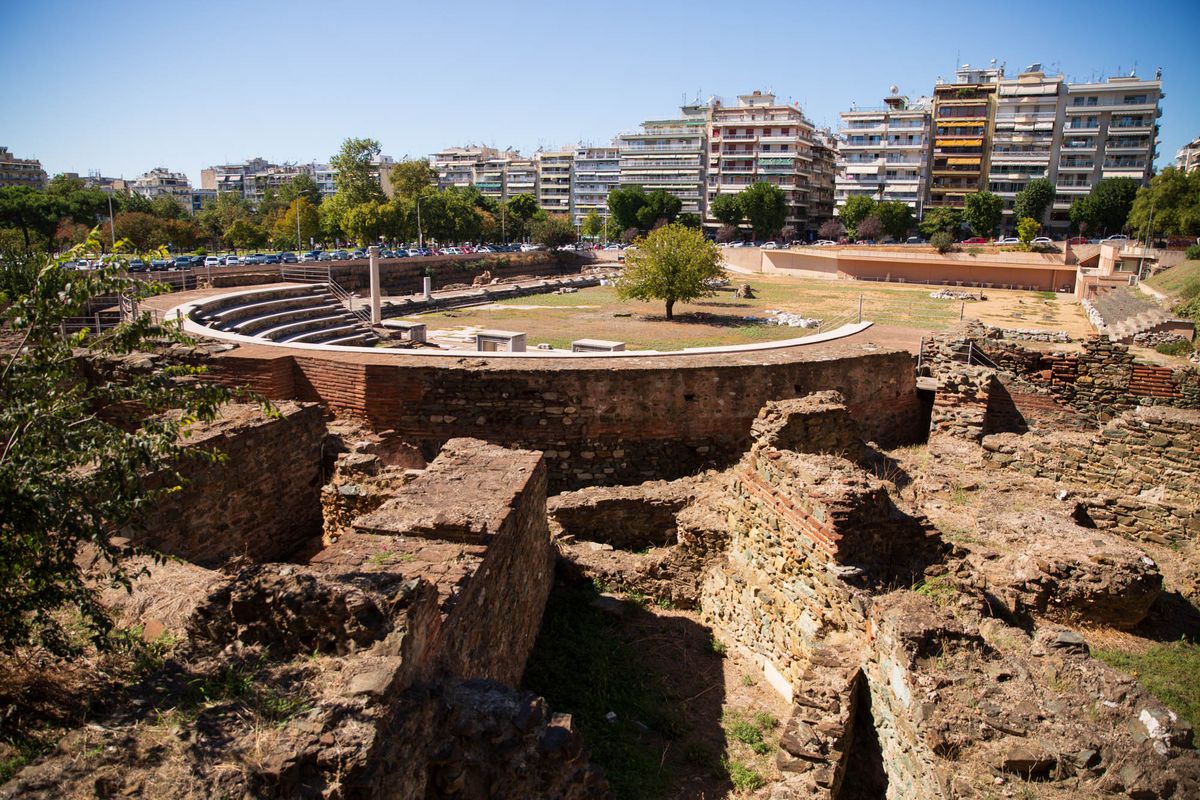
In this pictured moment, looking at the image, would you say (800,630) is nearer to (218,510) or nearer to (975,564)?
(975,564)

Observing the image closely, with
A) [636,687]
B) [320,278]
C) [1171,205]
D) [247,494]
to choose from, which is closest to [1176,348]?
[636,687]

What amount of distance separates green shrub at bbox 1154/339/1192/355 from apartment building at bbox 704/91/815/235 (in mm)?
73321

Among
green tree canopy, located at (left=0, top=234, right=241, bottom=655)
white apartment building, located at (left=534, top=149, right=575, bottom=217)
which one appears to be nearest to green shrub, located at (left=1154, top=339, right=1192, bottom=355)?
green tree canopy, located at (left=0, top=234, right=241, bottom=655)

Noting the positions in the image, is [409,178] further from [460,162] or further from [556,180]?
[460,162]

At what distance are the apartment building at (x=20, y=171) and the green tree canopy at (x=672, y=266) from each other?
13274 cm

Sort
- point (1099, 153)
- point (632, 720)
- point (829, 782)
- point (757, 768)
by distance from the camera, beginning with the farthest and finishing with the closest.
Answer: point (1099, 153), point (632, 720), point (757, 768), point (829, 782)

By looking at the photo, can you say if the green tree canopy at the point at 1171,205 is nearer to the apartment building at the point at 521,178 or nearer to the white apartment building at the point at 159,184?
the apartment building at the point at 521,178

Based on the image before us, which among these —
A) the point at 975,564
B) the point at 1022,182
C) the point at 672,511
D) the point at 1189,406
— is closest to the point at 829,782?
the point at 975,564

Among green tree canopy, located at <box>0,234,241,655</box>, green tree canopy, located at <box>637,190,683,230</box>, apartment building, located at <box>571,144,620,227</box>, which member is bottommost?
green tree canopy, located at <box>0,234,241,655</box>

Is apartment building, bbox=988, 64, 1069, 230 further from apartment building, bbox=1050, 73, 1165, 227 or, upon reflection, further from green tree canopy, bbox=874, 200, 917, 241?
green tree canopy, bbox=874, 200, 917, 241

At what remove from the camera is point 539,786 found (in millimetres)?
3959

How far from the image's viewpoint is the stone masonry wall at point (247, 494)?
7421mm

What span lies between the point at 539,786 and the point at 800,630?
3.26 m

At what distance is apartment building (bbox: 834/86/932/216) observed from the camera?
81.7m
